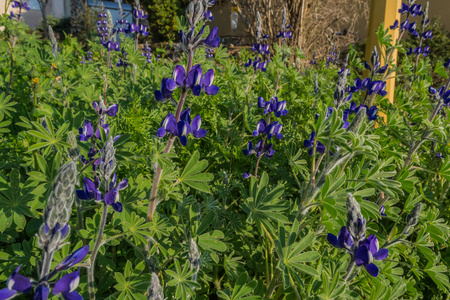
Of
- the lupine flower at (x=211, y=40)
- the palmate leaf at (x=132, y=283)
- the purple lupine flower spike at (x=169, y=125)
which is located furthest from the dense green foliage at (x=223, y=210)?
the lupine flower at (x=211, y=40)

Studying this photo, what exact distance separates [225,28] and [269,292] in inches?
671

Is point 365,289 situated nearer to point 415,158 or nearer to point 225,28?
point 415,158

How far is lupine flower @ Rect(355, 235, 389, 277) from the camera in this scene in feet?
3.51

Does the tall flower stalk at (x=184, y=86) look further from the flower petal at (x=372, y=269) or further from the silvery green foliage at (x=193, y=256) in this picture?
the flower petal at (x=372, y=269)

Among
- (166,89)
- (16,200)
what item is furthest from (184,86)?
(16,200)

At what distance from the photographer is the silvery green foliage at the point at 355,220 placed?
40.4 inches

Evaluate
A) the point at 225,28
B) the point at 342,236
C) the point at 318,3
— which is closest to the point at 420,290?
the point at 342,236

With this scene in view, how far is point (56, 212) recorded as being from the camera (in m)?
0.65

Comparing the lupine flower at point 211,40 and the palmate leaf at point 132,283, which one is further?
the lupine flower at point 211,40

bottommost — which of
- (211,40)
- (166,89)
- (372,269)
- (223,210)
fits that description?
(223,210)

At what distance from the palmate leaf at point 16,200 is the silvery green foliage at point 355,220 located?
1215mm

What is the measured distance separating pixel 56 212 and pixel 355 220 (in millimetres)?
869

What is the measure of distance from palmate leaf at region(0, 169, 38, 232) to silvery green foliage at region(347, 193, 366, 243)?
1.22 metres

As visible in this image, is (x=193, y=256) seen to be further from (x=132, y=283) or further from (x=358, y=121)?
(x=358, y=121)
